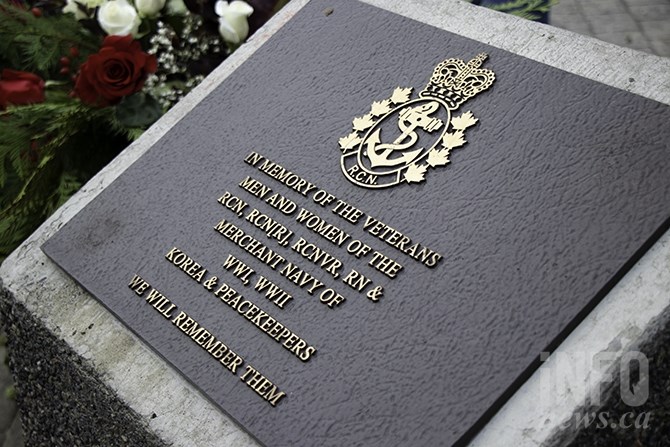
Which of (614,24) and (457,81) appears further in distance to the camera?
(614,24)

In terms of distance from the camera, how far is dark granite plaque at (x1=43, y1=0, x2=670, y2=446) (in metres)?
1.86

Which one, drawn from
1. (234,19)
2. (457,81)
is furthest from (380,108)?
(234,19)

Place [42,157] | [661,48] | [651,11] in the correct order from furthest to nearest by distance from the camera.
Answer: [651,11], [661,48], [42,157]

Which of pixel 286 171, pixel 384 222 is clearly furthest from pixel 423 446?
pixel 286 171

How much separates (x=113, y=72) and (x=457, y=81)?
1421mm

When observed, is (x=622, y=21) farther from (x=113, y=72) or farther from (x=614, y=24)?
(x=113, y=72)

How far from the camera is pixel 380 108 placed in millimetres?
2381

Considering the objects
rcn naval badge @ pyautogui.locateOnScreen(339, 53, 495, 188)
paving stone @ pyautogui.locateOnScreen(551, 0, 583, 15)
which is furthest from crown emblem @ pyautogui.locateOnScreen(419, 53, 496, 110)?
paving stone @ pyautogui.locateOnScreen(551, 0, 583, 15)

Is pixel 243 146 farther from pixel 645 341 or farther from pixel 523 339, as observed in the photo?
pixel 645 341

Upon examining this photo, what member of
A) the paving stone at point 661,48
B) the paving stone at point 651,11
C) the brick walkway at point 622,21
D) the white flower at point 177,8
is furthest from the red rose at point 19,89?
the paving stone at point 651,11

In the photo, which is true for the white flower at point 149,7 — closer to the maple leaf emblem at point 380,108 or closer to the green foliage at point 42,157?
the green foliage at point 42,157

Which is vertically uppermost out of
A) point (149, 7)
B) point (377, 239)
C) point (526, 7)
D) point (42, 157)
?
point (526, 7)

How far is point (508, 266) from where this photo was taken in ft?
6.35

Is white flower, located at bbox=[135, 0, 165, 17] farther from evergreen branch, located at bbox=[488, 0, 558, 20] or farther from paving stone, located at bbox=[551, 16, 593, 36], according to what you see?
paving stone, located at bbox=[551, 16, 593, 36]
